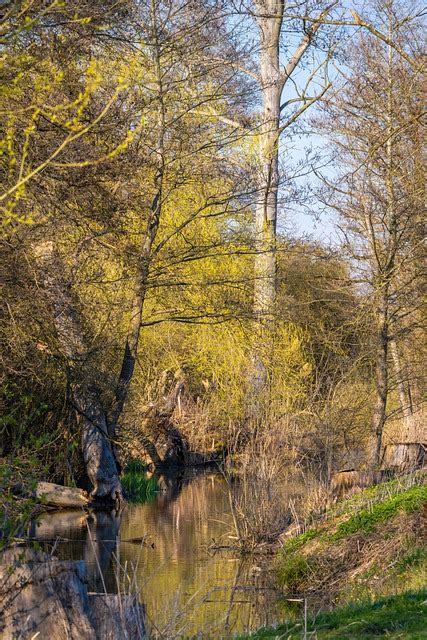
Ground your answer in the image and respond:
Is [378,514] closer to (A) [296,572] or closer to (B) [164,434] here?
(A) [296,572]

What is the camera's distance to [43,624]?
6629 millimetres

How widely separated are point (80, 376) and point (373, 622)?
775 cm

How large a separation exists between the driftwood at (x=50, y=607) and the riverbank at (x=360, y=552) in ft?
8.43

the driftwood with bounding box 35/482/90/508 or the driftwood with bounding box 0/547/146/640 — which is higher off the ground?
the driftwood with bounding box 35/482/90/508

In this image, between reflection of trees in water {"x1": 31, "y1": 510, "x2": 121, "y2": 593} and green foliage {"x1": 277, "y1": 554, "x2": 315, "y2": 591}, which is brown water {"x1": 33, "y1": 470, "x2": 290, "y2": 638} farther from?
green foliage {"x1": 277, "y1": 554, "x2": 315, "y2": 591}

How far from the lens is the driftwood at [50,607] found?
659cm

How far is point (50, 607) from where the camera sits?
6652 millimetres

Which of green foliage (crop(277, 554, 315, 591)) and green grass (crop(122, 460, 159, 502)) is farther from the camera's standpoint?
green grass (crop(122, 460, 159, 502))

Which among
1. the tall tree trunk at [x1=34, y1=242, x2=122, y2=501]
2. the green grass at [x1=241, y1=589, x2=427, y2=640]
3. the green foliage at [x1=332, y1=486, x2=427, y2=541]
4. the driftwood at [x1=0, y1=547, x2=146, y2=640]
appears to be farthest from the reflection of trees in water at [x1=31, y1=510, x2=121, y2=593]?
the driftwood at [x1=0, y1=547, x2=146, y2=640]

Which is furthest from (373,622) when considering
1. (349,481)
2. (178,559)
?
(349,481)

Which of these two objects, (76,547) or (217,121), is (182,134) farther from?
(76,547)

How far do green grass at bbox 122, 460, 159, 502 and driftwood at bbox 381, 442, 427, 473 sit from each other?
4180 millimetres

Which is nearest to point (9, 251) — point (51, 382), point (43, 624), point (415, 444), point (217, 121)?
point (51, 382)

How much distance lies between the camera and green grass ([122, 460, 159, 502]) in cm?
1805
